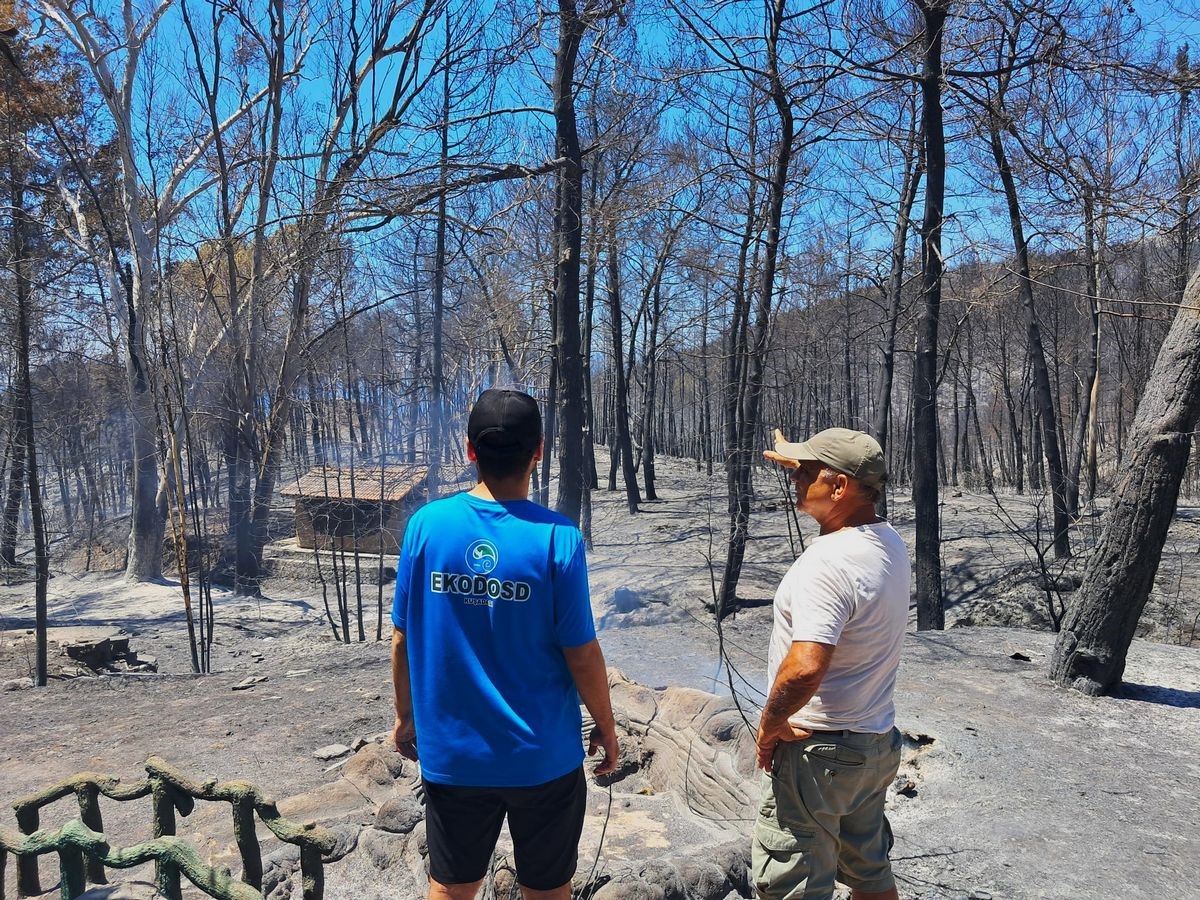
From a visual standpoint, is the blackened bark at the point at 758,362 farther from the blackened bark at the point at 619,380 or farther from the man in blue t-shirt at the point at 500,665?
the blackened bark at the point at 619,380

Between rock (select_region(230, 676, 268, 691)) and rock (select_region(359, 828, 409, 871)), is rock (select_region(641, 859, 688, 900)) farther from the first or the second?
rock (select_region(230, 676, 268, 691))

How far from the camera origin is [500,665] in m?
2.10

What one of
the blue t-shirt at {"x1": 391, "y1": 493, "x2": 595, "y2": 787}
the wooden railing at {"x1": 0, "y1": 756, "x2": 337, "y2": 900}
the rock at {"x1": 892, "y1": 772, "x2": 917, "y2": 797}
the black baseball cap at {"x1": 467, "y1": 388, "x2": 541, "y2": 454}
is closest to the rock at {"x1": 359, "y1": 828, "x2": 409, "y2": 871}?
the wooden railing at {"x1": 0, "y1": 756, "x2": 337, "y2": 900}

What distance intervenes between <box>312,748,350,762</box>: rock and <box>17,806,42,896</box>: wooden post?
2.70 metres

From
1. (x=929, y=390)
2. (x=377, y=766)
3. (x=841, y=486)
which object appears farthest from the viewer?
(x=929, y=390)

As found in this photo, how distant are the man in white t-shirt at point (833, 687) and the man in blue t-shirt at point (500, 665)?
1.75ft

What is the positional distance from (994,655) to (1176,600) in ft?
14.7

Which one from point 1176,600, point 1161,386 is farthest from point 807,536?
point 1161,386

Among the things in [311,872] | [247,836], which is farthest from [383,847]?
[311,872]

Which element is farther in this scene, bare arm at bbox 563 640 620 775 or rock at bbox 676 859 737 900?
rock at bbox 676 859 737 900

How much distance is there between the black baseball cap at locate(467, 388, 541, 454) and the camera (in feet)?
7.20

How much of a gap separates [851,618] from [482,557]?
98 centimetres

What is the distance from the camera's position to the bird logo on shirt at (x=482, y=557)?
6.84ft

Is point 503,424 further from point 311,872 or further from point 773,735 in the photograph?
point 311,872
